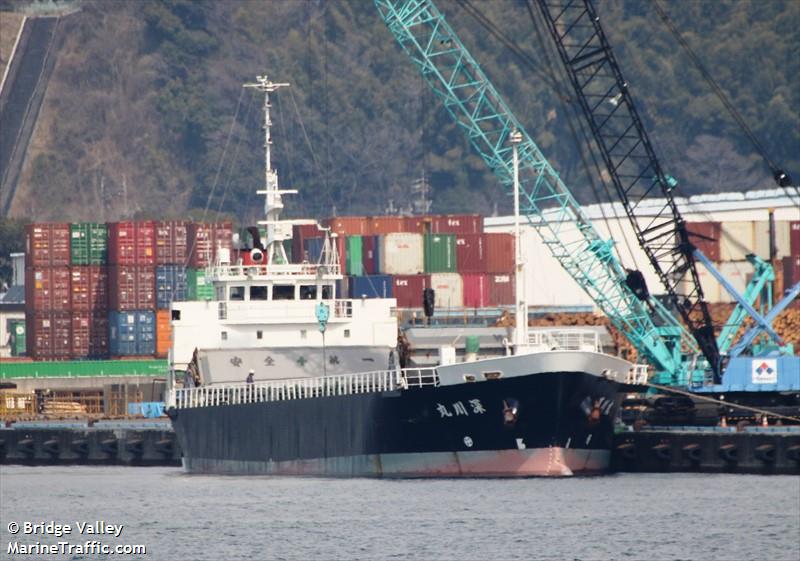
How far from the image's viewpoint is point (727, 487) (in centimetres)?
5641

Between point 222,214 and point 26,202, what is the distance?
1908cm

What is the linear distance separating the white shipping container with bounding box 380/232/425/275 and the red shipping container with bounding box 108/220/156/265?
1268 cm

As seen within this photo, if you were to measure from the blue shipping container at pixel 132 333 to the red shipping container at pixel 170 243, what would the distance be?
3344mm

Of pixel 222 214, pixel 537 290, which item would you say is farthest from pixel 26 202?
pixel 537 290

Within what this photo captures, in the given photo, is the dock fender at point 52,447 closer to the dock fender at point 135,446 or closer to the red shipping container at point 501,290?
the dock fender at point 135,446

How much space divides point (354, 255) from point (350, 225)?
4.28 m

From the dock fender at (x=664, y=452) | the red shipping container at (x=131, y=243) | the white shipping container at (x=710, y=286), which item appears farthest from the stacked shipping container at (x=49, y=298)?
the dock fender at (x=664, y=452)

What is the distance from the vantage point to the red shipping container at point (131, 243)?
347 ft

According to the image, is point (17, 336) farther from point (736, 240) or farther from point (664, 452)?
point (664, 452)

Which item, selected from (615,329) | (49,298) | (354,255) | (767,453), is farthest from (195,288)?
(767,453)

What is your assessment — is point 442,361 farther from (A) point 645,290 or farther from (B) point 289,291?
(A) point 645,290

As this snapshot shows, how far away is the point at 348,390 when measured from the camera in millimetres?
60688

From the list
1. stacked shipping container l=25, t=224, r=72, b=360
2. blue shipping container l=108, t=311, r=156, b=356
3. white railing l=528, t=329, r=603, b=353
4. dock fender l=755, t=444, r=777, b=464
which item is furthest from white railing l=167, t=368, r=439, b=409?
stacked shipping container l=25, t=224, r=72, b=360

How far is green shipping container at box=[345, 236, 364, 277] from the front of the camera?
103m
